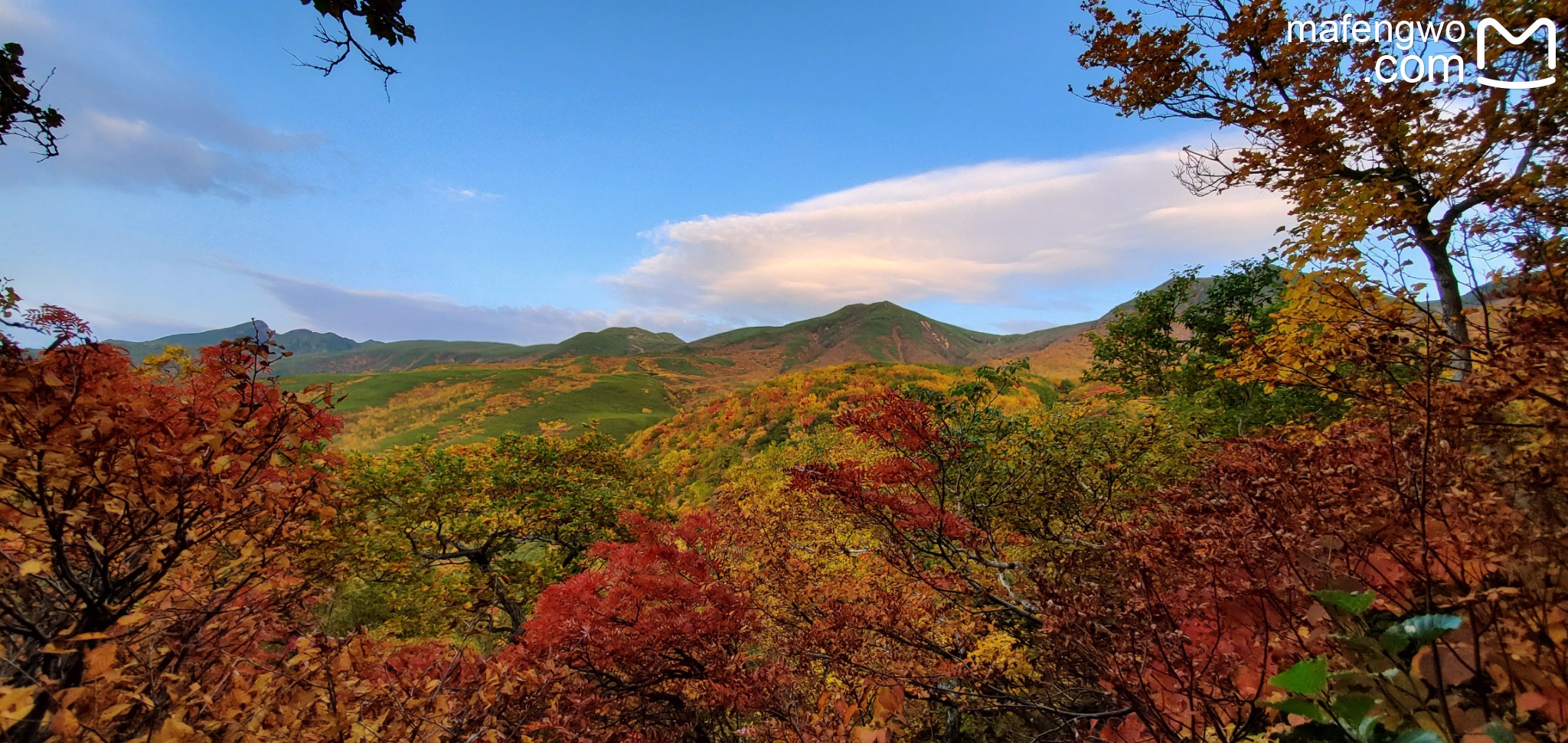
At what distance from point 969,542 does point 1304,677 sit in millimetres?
5454

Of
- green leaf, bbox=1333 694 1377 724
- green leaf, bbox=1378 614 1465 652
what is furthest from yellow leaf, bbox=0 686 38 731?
green leaf, bbox=1378 614 1465 652

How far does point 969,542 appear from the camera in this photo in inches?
264

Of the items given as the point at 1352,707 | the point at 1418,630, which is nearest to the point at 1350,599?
the point at 1418,630

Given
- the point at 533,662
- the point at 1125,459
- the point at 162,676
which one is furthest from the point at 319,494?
the point at 1125,459

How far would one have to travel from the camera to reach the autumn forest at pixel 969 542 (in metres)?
2.33

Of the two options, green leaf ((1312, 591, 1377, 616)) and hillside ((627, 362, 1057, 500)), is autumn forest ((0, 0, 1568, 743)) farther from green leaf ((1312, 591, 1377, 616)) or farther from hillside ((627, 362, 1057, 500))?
hillside ((627, 362, 1057, 500))

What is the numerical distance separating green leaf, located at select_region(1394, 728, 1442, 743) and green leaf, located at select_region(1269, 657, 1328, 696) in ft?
0.76

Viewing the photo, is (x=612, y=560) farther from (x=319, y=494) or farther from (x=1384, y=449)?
(x=1384, y=449)

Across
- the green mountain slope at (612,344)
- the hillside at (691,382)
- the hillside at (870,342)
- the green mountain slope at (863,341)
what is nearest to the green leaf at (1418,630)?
the hillside at (691,382)

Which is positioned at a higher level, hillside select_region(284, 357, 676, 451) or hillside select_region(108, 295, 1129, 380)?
hillside select_region(108, 295, 1129, 380)

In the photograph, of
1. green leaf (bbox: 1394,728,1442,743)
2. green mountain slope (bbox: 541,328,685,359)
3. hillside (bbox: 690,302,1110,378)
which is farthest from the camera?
green mountain slope (bbox: 541,328,685,359)

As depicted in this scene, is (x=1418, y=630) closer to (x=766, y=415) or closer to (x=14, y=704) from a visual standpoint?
(x=14, y=704)

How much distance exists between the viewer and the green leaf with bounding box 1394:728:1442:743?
1.41m

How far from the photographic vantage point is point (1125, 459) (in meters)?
7.33
